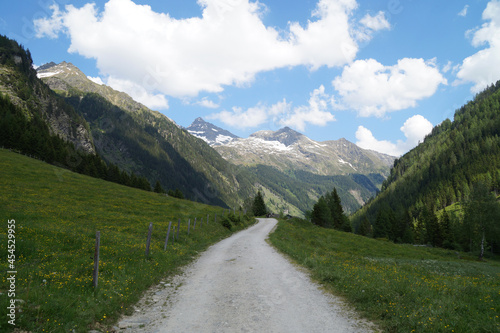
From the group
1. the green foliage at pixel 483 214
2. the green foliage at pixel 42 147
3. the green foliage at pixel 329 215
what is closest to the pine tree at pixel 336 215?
the green foliage at pixel 329 215

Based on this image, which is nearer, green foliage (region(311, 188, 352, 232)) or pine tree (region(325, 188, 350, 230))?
green foliage (region(311, 188, 352, 232))

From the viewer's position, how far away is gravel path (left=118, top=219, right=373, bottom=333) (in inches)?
320

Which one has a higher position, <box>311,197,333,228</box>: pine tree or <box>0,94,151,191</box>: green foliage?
<box>0,94,151,191</box>: green foliage

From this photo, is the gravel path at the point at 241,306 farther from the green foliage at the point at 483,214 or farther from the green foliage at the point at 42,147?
the green foliage at the point at 42,147

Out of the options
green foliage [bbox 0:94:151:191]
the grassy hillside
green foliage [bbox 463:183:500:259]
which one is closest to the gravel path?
the grassy hillside

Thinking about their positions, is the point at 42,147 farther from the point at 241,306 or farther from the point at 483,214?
the point at 483,214

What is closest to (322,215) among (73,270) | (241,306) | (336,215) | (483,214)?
(336,215)

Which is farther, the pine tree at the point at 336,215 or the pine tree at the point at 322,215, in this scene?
the pine tree at the point at 336,215

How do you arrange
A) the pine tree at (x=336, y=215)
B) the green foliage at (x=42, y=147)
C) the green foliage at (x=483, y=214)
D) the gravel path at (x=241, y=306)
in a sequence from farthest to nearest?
the pine tree at (x=336, y=215), the green foliage at (x=42, y=147), the green foliage at (x=483, y=214), the gravel path at (x=241, y=306)

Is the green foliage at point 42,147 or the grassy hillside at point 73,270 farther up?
the green foliage at point 42,147

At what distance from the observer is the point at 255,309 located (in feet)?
31.6

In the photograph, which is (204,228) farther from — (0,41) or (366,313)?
(0,41)

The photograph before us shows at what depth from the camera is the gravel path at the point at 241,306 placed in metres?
8.14

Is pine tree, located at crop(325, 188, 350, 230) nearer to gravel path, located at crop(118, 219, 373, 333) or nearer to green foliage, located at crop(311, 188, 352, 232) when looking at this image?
green foliage, located at crop(311, 188, 352, 232)
